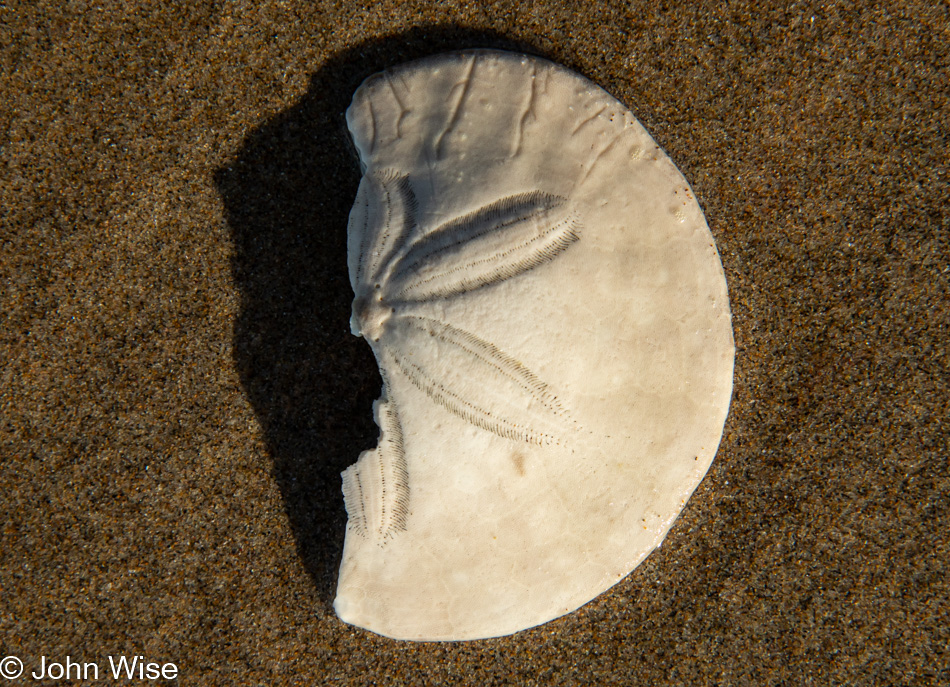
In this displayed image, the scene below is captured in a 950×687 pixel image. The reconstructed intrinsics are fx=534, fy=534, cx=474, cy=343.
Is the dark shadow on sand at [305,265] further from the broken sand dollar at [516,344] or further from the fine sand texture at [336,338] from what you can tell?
the broken sand dollar at [516,344]

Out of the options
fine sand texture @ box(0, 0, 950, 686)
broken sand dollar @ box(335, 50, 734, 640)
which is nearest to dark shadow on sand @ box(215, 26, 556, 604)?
fine sand texture @ box(0, 0, 950, 686)

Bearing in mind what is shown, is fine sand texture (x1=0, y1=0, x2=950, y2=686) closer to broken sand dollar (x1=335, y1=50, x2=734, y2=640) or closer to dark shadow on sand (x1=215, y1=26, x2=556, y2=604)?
dark shadow on sand (x1=215, y1=26, x2=556, y2=604)

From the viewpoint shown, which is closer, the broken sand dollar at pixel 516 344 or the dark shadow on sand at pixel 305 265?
the broken sand dollar at pixel 516 344

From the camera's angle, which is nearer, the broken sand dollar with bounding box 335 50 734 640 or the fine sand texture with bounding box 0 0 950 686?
the broken sand dollar with bounding box 335 50 734 640

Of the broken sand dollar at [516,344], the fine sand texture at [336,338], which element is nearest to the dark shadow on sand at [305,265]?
the fine sand texture at [336,338]

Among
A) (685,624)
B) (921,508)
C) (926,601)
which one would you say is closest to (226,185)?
(685,624)
